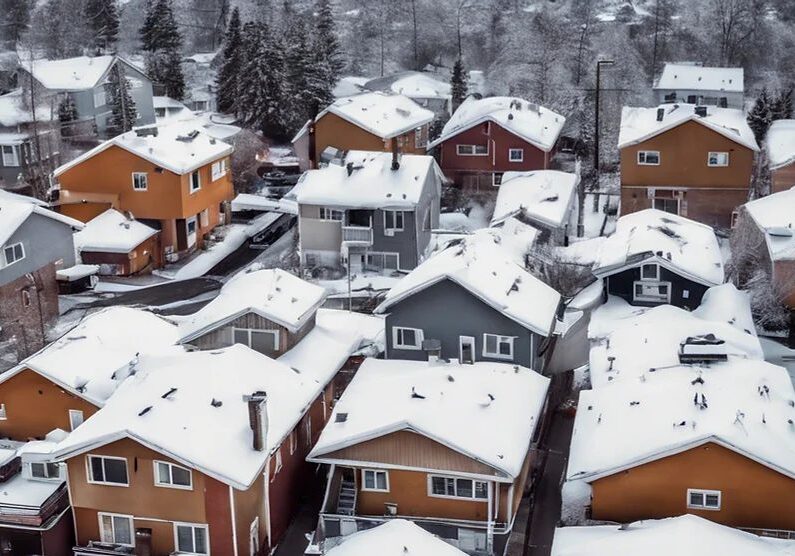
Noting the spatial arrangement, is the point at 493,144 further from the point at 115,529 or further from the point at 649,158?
the point at 115,529

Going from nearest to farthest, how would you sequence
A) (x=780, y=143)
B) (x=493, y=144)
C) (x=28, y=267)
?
(x=28, y=267), (x=780, y=143), (x=493, y=144)

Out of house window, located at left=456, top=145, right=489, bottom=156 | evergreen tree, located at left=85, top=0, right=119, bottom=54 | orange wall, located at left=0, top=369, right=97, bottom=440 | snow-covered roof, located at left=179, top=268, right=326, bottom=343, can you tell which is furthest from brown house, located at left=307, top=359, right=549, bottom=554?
evergreen tree, located at left=85, top=0, right=119, bottom=54

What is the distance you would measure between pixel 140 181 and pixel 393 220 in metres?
12.2

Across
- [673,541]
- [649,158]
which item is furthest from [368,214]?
[673,541]

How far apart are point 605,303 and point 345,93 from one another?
38.5 metres

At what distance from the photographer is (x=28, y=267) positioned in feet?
130

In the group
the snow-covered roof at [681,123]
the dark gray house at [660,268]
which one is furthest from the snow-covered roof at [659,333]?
the snow-covered roof at [681,123]

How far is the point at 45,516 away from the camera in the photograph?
25.6 meters

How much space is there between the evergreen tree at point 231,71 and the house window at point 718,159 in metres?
28.5

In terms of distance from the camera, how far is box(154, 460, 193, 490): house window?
2452 cm

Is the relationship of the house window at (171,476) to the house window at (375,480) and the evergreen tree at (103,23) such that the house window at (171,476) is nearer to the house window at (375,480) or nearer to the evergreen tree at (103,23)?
the house window at (375,480)

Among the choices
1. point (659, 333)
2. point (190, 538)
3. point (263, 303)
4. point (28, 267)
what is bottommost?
point (190, 538)

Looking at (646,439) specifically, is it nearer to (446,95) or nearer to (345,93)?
(446,95)

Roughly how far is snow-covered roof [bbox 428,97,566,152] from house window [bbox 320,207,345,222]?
9.59 meters
